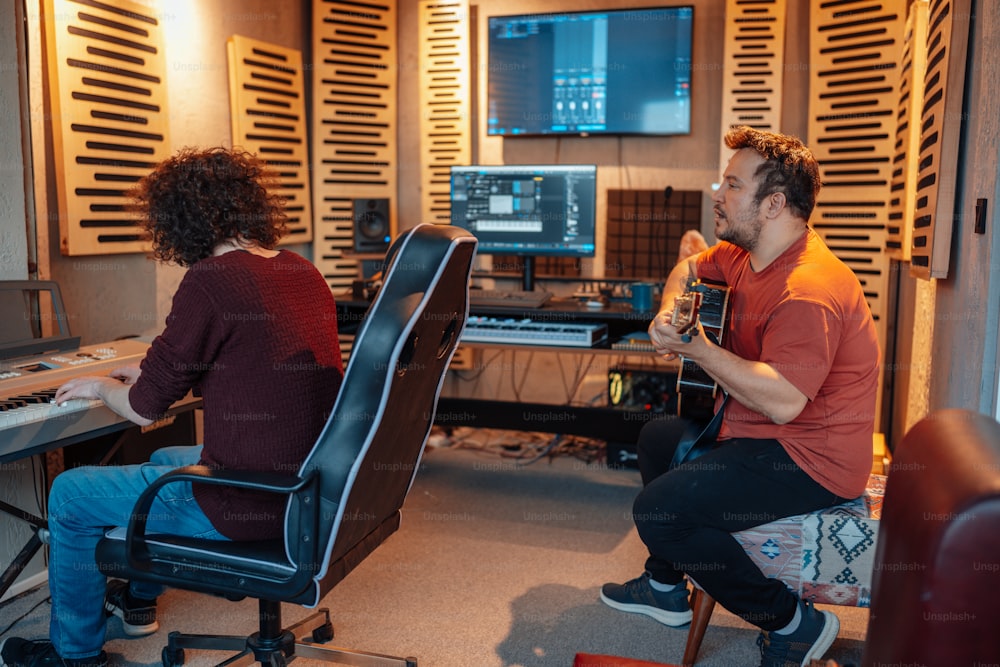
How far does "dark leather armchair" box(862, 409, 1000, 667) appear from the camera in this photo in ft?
2.32

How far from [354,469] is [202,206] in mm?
694

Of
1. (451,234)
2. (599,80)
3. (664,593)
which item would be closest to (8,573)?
(451,234)

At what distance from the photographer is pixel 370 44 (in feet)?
13.9

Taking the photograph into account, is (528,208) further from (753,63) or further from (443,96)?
(753,63)

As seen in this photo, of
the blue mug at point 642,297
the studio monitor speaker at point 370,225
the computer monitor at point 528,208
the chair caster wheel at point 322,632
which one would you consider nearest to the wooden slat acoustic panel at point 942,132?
the blue mug at point 642,297

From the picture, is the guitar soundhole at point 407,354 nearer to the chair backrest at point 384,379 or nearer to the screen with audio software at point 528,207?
the chair backrest at point 384,379

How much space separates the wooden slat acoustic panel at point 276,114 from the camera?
3.68m

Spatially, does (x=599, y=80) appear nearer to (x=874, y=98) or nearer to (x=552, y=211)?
(x=552, y=211)

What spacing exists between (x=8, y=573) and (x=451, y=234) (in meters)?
1.59

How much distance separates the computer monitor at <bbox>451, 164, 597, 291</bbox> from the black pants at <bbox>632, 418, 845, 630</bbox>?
65.8 inches

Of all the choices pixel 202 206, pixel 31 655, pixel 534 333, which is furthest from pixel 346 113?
pixel 31 655

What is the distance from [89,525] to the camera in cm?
188

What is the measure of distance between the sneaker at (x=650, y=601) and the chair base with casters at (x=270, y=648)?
2.49 feet

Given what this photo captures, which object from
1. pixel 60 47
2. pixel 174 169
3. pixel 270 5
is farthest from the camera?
pixel 270 5
